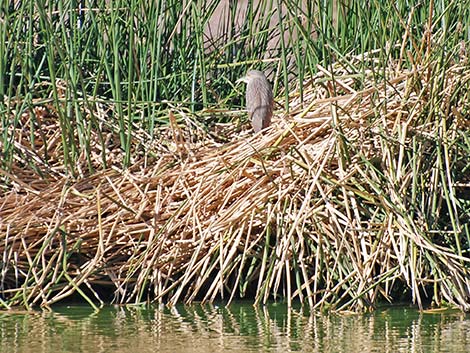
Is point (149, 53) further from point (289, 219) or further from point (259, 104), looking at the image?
point (289, 219)

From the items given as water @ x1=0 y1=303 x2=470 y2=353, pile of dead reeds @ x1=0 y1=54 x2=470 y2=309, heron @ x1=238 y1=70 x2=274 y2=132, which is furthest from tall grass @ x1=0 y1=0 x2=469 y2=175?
water @ x1=0 y1=303 x2=470 y2=353

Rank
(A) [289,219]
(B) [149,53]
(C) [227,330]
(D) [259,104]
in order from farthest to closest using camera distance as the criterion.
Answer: (B) [149,53]
(D) [259,104]
(A) [289,219]
(C) [227,330]

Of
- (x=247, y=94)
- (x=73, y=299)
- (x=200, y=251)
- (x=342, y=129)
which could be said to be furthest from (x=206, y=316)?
(x=247, y=94)

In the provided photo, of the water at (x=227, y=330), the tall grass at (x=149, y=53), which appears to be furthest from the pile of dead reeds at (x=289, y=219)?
the tall grass at (x=149, y=53)

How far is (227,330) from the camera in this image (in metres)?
2.89

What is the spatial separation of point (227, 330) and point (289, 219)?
60 centimetres

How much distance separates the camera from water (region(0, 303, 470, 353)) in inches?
104

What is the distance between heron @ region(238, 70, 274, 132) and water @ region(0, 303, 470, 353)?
3.00 ft

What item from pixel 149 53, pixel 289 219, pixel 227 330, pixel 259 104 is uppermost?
pixel 149 53

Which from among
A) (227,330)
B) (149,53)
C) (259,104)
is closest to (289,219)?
(227,330)

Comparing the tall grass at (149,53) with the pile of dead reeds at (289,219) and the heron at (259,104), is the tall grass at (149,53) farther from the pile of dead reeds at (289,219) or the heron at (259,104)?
the pile of dead reeds at (289,219)

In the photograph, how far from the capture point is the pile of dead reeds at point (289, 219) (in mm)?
3248

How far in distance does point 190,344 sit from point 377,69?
1.62 m

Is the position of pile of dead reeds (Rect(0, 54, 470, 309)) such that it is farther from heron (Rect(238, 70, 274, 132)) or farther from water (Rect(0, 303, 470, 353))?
heron (Rect(238, 70, 274, 132))
